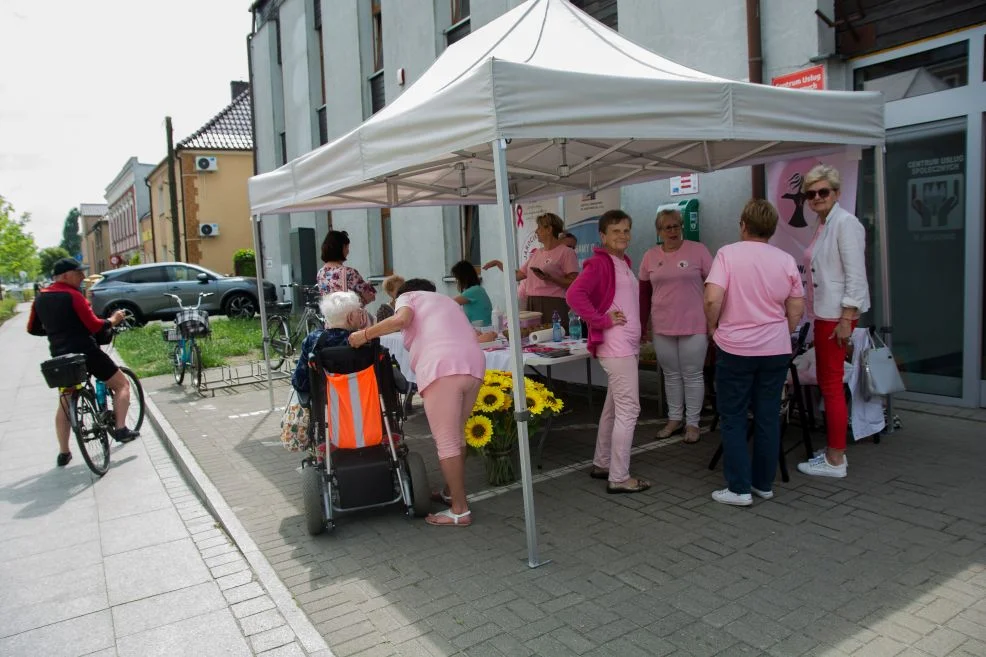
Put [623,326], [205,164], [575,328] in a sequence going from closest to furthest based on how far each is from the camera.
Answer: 1. [623,326]
2. [575,328]
3. [205,164]

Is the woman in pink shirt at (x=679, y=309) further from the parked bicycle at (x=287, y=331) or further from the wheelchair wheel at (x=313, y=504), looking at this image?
the parked bicycle at (x=287, y=331)

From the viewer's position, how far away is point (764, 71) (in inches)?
264

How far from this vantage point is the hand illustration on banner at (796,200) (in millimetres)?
6324

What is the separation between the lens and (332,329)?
4.32 meters

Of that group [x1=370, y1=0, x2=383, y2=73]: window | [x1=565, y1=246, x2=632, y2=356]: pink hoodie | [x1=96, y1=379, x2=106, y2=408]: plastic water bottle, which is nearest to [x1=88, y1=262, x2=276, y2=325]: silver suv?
[x1=370, y1=0, x2=383, y2=73]: window

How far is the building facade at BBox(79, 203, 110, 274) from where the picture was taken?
284ft

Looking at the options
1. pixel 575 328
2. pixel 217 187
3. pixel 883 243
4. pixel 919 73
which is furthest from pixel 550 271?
pixel 217 187

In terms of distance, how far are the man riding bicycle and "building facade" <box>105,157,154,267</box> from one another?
4827 cm

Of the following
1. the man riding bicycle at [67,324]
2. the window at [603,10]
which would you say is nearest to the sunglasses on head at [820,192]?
the window at [603,10]

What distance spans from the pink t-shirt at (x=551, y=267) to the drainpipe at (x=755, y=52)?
5.95 ft

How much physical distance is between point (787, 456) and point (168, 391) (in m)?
8.03

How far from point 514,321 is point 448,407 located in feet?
2.73

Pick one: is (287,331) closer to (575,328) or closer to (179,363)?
(179,363)

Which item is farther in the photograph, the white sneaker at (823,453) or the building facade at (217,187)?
the building facade at (217,187)
